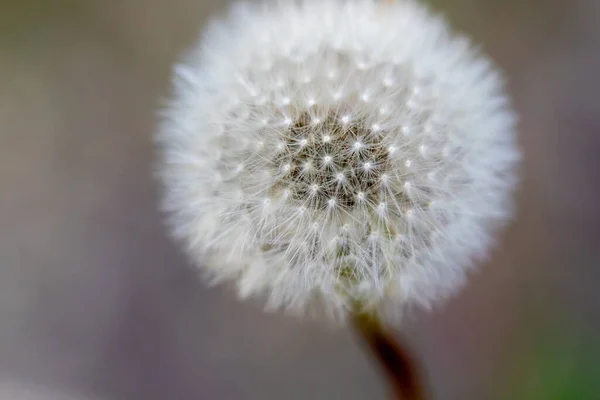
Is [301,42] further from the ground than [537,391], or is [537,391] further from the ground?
[301,42]

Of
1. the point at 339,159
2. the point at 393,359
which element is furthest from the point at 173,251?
the point at 339,159

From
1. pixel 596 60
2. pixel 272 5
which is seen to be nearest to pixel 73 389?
pixel 272 5

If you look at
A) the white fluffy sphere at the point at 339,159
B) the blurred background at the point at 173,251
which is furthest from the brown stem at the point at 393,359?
the blurred background at the point at 173,251

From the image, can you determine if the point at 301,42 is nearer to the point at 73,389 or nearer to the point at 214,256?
the point at 214,256

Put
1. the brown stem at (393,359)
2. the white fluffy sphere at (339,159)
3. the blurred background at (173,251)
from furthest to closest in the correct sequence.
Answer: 1. the blurred background at (173,251)
2. the brown stem at (393,359)
3. the white fluffy sphere at (339,159)

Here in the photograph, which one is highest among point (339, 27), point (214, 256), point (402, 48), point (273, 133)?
point (339, 27)

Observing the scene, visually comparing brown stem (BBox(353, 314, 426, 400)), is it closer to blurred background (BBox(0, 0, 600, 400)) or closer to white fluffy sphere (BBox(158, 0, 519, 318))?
white fluffy sphere (BBox(158, 0, 519, 318))

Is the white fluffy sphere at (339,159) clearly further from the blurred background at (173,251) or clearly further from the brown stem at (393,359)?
the blurred background at (173,251)
